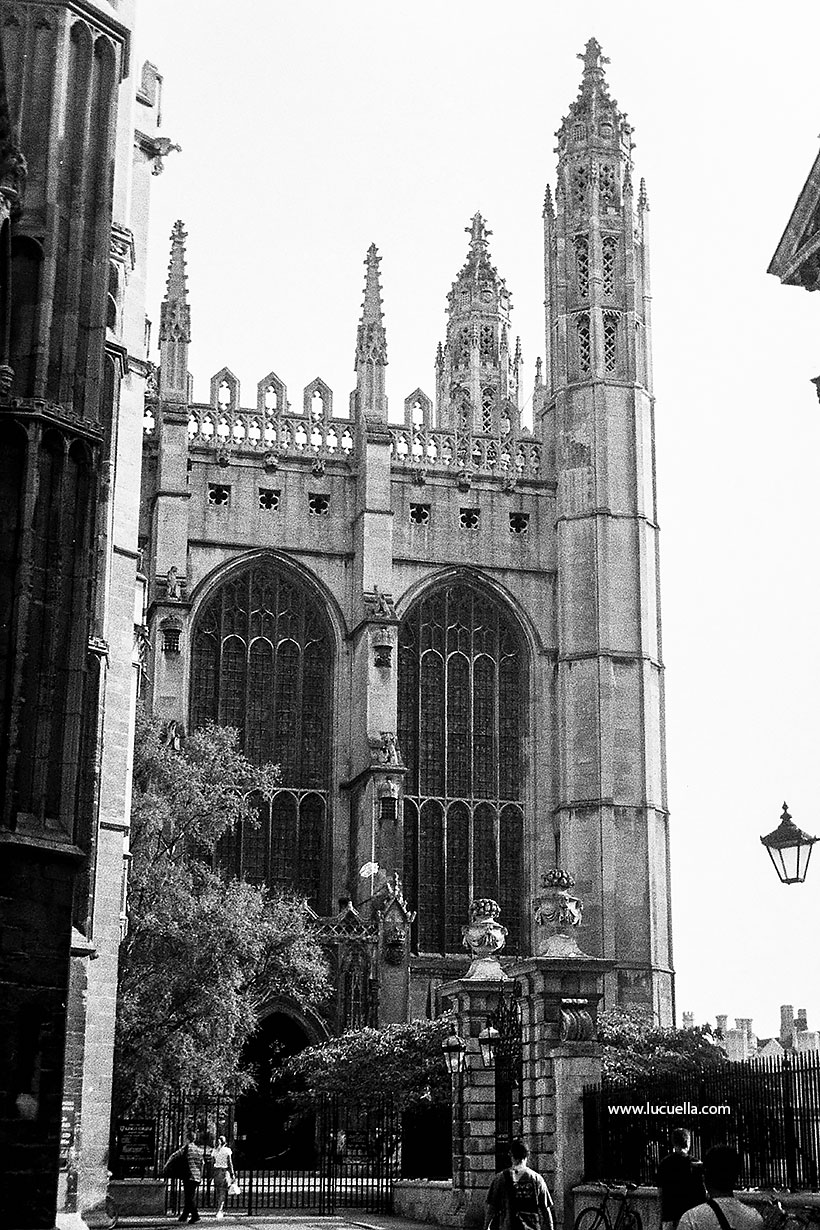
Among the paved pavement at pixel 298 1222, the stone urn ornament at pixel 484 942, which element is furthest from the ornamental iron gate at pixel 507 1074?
the paved pavement at pixel 298 1222

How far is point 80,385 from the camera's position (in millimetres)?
15281

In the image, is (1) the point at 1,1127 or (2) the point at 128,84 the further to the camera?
(2) the point at 128,84

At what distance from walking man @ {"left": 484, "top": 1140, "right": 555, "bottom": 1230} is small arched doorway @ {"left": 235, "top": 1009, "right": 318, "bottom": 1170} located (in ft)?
79.3

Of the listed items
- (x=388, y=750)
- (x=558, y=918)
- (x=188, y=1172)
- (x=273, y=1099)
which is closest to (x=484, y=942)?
(x=558, y=918)

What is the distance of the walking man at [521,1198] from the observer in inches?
544

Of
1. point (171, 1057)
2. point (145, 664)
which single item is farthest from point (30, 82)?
point (145, 664)

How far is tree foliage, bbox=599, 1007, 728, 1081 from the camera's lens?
31431 millimetres

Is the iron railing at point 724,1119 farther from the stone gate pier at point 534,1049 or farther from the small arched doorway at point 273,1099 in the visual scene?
the small arched doorway at point 273,1099

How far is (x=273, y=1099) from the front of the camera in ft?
129

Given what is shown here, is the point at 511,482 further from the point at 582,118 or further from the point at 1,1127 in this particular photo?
the point at 1,1127

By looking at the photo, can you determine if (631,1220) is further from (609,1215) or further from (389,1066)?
Result: (389,1066)

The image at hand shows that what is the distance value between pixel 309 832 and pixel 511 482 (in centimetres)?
979

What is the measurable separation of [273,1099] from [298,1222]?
14756 mm

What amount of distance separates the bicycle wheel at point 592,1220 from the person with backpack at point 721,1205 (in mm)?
10874
